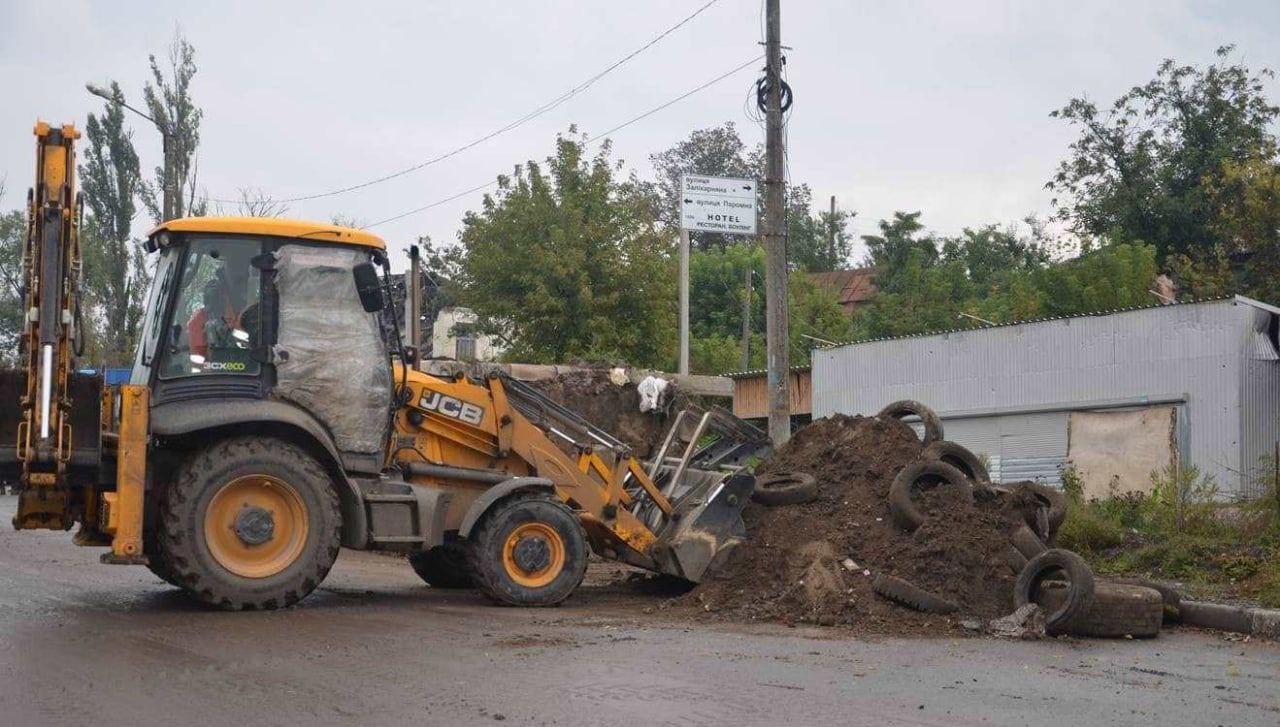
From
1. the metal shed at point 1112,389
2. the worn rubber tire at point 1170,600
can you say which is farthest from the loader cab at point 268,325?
the metal shed at point 1112,389

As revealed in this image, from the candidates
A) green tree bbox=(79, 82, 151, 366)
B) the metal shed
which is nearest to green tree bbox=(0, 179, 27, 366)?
green tree bbox=(79, 82, 151, 366)

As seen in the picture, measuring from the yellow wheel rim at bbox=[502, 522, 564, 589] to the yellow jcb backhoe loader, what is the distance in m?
0.02

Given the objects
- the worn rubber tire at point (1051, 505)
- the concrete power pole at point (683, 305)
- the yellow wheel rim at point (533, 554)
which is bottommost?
the yellow wheel rim at point (533, 554)

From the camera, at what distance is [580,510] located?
1219 centimetres

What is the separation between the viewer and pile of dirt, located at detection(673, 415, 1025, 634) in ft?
35.8

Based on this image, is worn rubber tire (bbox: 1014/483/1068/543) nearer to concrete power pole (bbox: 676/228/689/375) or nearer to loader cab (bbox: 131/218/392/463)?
loader cab (bbox: 131/218/392/463)

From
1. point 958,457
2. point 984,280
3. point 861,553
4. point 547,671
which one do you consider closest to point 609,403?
point 958,457

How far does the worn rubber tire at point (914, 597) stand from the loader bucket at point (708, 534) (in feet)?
5.36

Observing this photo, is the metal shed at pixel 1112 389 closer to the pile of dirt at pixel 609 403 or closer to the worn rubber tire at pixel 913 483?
the pile of dirt at pixel 609 403

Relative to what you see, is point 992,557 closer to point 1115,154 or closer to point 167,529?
point 167,529

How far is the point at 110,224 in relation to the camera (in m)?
41.3

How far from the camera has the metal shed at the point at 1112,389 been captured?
19.5 meters

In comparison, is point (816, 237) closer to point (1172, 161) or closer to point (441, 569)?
point (1172, 161)

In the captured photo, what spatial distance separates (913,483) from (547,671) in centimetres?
509
